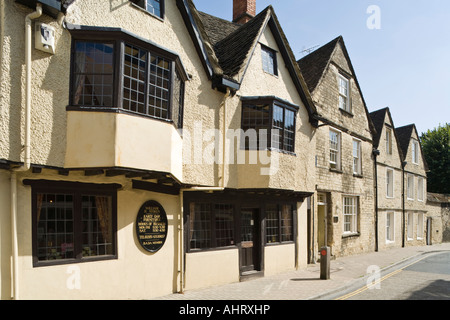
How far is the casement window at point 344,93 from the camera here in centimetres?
1906

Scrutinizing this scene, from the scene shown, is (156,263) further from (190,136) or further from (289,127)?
(289,127)

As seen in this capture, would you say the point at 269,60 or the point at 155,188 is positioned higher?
the point at 269,60

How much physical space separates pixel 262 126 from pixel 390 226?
16870 millimetres

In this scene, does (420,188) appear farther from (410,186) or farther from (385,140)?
(385,140)

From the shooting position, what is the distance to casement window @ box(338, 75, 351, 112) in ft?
62.5

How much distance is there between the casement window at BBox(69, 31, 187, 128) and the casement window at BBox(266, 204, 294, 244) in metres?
6.45

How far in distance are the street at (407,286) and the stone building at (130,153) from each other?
3666 mm

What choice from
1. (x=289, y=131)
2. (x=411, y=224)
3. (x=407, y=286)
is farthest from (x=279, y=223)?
(x=411, y=224)

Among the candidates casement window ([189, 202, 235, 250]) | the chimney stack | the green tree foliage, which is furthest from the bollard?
the green tree foliage

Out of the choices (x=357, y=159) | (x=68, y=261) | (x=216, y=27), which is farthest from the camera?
(x=357, y=159)

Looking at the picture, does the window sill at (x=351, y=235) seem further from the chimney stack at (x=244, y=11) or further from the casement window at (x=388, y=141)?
the chimney stack at (x=244, y=11)

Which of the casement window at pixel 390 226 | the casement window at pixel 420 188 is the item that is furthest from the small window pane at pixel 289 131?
the casement window at pixel 420 188

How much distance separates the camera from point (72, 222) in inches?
308

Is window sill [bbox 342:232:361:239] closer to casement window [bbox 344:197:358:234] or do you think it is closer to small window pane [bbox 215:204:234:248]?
casement window [bbox 344:197:358:234]
